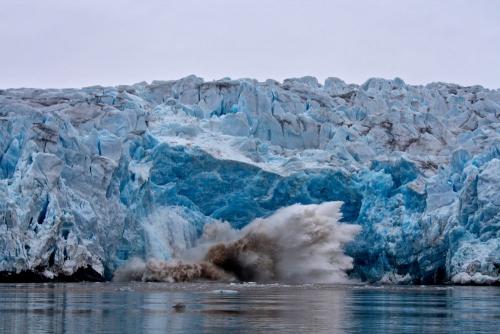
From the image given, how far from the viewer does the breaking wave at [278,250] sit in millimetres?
37188

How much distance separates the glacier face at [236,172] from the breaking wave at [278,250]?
0.94 meters

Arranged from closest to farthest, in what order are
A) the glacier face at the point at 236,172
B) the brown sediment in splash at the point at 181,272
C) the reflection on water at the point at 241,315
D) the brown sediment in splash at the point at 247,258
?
the reflection on water at the point at 241,315 → the glacier face at the point at 236,172 → the brown sediment in splash at the point at 181,272 → the brown sediment in splash at the point at 247,258

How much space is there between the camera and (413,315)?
16.3 meters

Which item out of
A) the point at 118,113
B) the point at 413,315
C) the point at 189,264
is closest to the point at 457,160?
the point at 189,264

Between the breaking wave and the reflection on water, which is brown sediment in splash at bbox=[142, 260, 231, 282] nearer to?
the breaking wave

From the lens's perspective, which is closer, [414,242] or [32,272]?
[32,272]

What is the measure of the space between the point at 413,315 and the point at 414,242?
767 inches

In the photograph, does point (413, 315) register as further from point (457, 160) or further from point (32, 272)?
point (457, 160)

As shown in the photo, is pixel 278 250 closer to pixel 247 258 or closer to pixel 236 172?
pixel 247 258

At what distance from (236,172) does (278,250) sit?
407 centimetres

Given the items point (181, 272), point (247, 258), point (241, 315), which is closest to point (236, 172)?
point (247, 258)

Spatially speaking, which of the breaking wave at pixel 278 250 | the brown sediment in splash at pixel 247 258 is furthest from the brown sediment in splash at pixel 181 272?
the brown sediment in splash at pixel 247 258

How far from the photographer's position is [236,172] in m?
38.6

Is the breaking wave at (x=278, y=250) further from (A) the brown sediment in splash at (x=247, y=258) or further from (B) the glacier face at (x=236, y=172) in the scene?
(B) the glacier face at (x=236, y=172)
